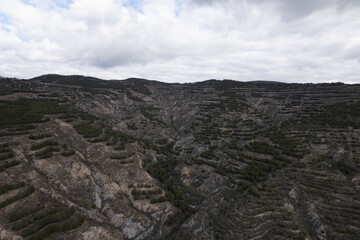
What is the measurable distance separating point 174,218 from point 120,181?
593 inches

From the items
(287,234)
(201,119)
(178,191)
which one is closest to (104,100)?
(201,119)

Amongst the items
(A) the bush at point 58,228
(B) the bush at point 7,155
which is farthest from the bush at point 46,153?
(A) the bush at point 58,228

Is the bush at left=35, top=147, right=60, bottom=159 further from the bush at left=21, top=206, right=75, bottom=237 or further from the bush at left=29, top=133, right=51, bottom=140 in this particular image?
the bush at left=21, top=206, right=75, bottom=237

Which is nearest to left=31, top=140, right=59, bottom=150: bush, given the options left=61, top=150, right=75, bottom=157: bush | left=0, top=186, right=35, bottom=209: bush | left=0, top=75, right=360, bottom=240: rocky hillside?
left=0, top=75, right=360, bottom=240: rocky hillside

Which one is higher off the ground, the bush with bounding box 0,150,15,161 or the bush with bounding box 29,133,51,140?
the bush with bounding box 29,133,51,140

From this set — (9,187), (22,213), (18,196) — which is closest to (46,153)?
(9,187)

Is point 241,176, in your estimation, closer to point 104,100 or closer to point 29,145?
point 29,145

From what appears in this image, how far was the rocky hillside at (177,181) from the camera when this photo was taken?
96.8 feet

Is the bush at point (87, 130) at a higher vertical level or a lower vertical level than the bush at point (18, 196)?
higher

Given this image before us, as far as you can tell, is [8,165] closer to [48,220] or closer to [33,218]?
[33,218]

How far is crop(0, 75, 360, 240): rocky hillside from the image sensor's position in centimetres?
2950

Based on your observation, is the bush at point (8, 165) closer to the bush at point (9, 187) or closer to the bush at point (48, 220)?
the bush at point (9, 187)

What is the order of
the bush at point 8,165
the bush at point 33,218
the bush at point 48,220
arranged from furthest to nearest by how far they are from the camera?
the bush at point 8,165 < the bush at point 33,218 < the bush at point 48,220

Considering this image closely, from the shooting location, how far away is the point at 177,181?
52.0 m
